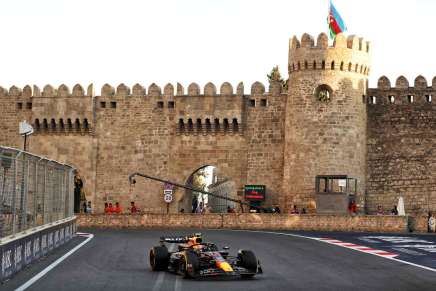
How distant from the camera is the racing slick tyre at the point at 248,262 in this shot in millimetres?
17578

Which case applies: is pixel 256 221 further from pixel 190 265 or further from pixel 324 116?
pixel 190 265

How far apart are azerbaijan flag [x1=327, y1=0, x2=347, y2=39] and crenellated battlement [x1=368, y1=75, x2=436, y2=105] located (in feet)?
11.5

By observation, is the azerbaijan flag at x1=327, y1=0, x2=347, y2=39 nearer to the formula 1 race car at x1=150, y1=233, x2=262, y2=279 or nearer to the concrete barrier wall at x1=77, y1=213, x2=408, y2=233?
the concrete barrier wall at x1=77, y1=213, x2=408, y2=233

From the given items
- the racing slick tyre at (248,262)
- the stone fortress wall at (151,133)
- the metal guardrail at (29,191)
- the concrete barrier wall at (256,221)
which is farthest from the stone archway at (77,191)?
the racing slick tyre at (248,262)

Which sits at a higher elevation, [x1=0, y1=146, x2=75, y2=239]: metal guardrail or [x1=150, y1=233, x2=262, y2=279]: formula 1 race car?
[x1=0, y1=146, x2=75, y2=239]: metal guardrail

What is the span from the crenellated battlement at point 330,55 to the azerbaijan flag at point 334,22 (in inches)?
25.2

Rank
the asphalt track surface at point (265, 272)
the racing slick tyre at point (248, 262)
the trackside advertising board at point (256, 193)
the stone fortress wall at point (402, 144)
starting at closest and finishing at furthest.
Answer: the asphalt track surface at point (265, 272)
the racing slick tyre at point (248, 262)
the stone fortress wall at point (402, 144)
the trackside advertising board at point (256, 193)

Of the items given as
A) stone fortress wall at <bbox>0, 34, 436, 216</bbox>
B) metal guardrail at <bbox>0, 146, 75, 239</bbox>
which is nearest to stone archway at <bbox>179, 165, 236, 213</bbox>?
stone fortress wall at <bbox>0, 34, 436, 216</bbox>

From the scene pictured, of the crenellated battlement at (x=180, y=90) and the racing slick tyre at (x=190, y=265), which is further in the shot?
the crenellated battlement at (x=180, y=90)

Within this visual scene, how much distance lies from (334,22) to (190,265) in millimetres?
34939

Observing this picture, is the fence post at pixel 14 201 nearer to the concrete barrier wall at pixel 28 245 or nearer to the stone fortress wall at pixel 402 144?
the concrete barrier wall at pixel 28 245

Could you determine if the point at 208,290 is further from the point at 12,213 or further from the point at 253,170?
the point at 253,170

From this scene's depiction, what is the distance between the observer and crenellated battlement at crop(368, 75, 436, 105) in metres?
49.7

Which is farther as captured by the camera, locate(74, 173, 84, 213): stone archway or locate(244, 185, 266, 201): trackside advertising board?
locate(74, 173, 84, 213): stone archway
